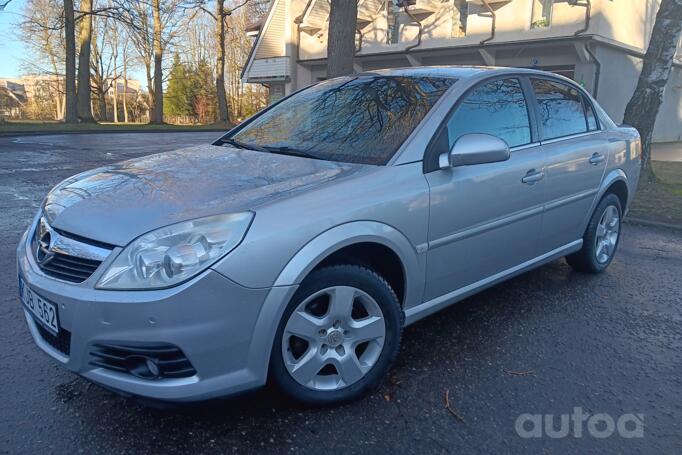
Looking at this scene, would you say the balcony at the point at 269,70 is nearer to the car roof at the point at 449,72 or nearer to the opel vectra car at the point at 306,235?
the opel vectra car at the point at 306,235

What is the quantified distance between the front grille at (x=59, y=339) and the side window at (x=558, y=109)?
123 inches

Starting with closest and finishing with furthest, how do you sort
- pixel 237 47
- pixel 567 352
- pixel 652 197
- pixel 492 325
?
1. pixel 567 352
2. pixel 492 325
3. pixel 652 197
4. pixel 237 47

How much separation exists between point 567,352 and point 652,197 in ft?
20.0

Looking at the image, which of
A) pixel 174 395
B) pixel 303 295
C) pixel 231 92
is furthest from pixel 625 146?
pixel 231 92

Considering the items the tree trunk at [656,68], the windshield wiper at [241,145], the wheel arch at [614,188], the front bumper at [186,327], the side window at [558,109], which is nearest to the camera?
the front bumper at [186,327]

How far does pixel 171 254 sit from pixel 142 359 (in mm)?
433

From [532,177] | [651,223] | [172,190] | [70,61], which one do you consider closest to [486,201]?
[532,177]

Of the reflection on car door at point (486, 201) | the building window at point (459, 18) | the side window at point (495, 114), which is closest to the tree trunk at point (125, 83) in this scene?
the building window at point (459, 18)

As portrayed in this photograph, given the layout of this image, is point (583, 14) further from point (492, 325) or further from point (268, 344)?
point (268, 344)

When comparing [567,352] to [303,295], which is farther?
[567,352]

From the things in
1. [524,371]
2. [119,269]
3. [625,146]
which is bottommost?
[524,371]

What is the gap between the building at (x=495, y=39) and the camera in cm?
1712

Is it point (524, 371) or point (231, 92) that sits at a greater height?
point (231, 92)

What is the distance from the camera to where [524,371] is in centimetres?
289
